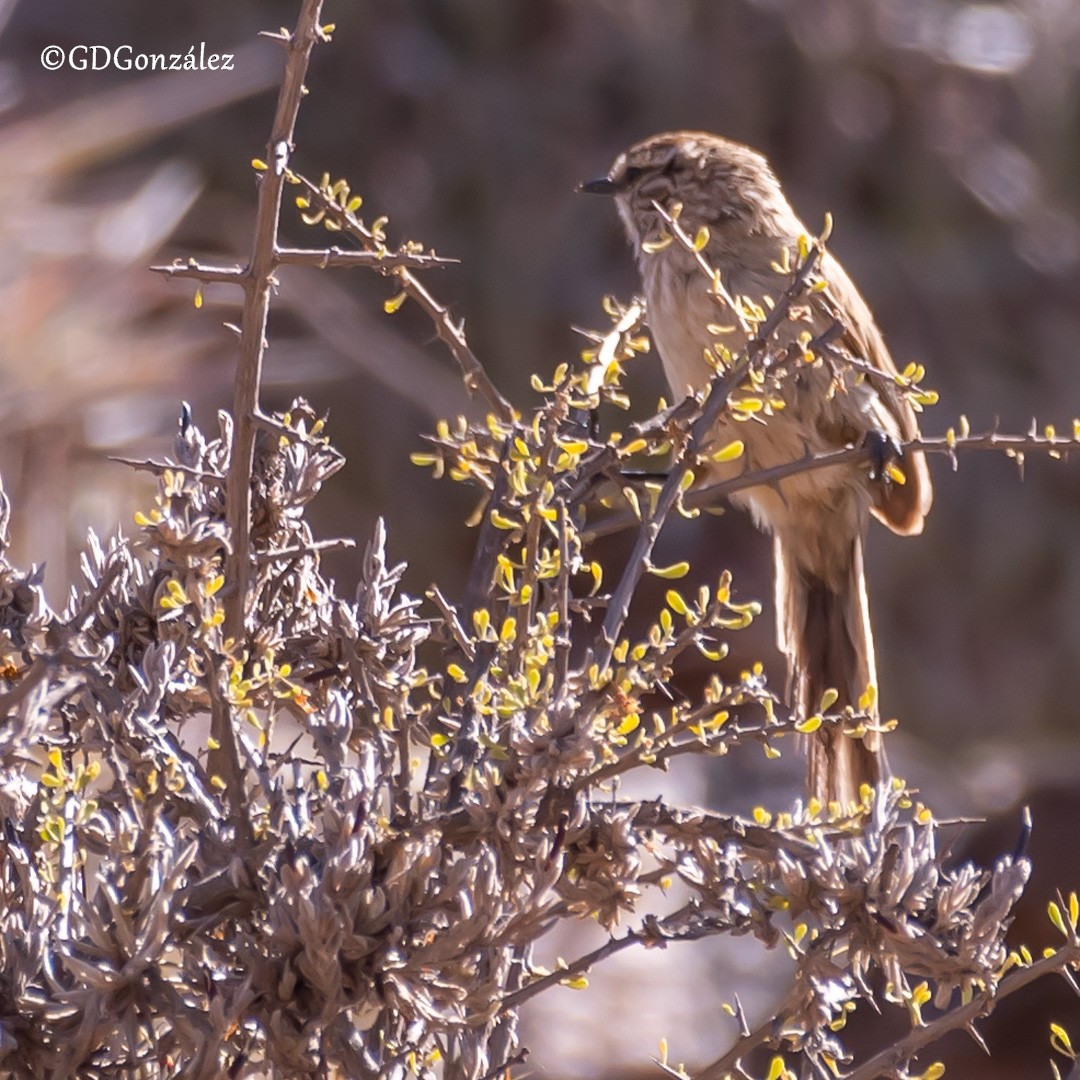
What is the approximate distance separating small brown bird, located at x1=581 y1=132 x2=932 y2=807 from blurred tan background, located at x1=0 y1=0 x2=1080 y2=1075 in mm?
7560

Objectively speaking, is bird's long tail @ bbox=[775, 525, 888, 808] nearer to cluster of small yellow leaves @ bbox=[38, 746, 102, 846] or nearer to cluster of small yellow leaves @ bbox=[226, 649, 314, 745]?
cluster of small yellow leaves @ bbox=[226, 649, 314, 745]

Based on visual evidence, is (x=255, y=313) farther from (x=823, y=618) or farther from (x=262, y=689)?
(x=823, y=618)

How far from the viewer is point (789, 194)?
490 inches

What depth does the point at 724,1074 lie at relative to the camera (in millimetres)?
1667

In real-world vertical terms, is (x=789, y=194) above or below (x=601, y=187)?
above

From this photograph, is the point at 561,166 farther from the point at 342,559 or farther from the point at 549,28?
the point at 342,559

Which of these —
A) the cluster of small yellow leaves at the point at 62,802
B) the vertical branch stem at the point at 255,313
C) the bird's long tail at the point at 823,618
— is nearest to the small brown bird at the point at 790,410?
the bird's long tail at the point at 823,618

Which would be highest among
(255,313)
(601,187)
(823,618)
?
(601,187)

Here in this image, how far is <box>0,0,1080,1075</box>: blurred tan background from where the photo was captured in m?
12.5

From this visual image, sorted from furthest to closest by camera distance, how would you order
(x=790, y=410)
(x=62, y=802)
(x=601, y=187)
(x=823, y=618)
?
(x=601, y=187)
(x=823, y=618)
(x=790, y=410)
(x=62, y=802)

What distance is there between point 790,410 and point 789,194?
9.00 m

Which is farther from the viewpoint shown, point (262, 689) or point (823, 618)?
point (823, 618)

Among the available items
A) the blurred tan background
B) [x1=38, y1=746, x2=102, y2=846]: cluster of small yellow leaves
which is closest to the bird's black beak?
[x1=38, y1=746, x2=102, y2=846]: cluster of small yellow leaves

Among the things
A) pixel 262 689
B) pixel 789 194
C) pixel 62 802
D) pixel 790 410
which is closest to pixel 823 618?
pixel 790 410
